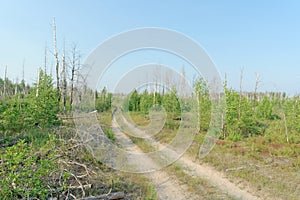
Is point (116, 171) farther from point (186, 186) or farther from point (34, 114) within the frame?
point (34, 114)

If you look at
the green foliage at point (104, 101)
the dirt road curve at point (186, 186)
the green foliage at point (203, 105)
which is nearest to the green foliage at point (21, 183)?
the dirt road curve at point (186, 186)

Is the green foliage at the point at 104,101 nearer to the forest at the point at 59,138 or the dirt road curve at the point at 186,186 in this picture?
the forest at the point at 59,138

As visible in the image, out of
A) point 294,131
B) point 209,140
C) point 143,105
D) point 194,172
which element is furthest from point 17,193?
point 143,105

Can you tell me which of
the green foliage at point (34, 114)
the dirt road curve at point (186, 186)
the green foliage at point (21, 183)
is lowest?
the dirt road curve at point (186, 186)

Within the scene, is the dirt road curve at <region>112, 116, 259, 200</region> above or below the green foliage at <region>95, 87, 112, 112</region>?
below

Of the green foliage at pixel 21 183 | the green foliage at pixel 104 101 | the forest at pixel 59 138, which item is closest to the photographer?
the green foliage at pixel 21 183

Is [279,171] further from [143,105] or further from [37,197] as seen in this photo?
[143,105]

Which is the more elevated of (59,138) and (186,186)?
(59,138)

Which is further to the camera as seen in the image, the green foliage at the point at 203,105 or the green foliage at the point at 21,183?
the green foliage at the point at 203,105

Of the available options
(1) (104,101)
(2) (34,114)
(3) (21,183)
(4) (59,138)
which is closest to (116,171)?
(4) (59,138)

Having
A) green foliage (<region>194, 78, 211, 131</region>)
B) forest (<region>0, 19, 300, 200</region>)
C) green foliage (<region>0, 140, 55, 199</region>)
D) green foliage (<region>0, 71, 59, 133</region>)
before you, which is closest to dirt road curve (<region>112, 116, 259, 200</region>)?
forest (<region>0, 19, 300, 200</region>)

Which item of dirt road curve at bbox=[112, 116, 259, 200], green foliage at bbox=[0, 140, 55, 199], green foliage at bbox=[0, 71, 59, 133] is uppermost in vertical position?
green foliage at bbox=[0, 71, 59, 133]

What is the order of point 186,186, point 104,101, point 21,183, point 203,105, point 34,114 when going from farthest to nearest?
point 104,101 → point 203,105 → point 34,114 → point 186,186 → point 21,183

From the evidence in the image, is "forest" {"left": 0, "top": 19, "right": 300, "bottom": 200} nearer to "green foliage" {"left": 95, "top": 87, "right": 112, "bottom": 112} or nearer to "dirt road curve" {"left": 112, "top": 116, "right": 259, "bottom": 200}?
"dirt road curve" {"left": 112, "top": 116, "right": 259, "bottom": 200}
